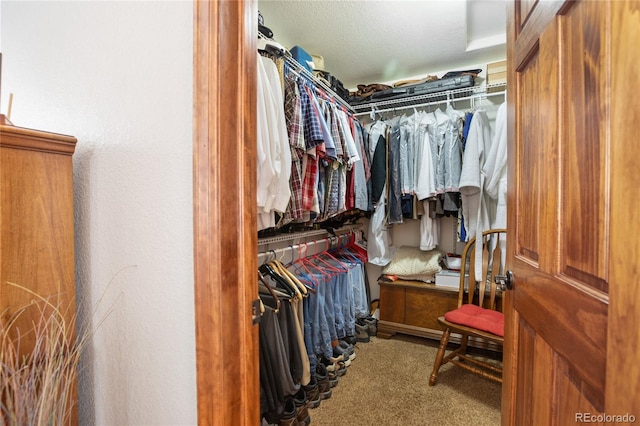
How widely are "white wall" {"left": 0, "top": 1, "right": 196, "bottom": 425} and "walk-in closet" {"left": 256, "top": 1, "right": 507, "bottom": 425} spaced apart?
0.47m

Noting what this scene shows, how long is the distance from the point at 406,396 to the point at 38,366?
171 cm

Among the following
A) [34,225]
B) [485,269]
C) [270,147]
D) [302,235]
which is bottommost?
[485,269]

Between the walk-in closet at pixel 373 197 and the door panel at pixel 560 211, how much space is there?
2.82 ft

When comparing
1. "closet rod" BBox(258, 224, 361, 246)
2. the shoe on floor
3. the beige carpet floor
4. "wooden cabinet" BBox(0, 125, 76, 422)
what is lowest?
the beige carpet floor

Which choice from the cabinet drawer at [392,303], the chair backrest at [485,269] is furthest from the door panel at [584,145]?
the cabinet drawer at [392,303]

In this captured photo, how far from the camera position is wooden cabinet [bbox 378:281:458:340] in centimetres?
219

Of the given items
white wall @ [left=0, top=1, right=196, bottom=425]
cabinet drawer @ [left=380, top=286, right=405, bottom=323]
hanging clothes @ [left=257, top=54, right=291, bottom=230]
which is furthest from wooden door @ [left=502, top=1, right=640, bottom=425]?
cabinet drawer @ [left=380, top=286, right=405, bottom=323]

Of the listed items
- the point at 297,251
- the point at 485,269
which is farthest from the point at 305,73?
the point at 485,269

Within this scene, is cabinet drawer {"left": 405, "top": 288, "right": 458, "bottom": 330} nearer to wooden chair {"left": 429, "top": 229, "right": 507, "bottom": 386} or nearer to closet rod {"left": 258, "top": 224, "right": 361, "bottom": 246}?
wooden chair {"left": 429, "top": 229, "right": 507, "bottom": 386}

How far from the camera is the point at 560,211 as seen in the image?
564 mm

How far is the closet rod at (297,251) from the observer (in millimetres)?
1581

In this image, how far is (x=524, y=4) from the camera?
77 centimetres

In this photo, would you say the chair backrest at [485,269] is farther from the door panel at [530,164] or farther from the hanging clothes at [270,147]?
the hanging clothes at [270,147]

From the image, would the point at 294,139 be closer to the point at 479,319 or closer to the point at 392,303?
the point at 479,319
